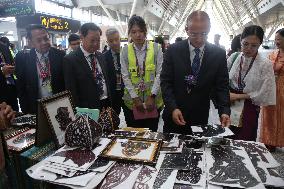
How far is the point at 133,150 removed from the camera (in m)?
1.58

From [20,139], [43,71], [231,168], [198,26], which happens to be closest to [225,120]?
[231,168]

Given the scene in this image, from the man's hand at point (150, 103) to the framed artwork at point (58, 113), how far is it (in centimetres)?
101

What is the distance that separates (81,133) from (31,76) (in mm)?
1463

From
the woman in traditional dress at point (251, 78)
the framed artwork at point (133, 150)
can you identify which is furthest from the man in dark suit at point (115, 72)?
the framed artwork at point (133, 150)

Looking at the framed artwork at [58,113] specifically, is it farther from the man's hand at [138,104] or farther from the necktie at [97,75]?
the man's hand at [138,104]

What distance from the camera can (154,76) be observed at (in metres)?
2.85

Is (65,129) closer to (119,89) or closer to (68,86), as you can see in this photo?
(68,86)

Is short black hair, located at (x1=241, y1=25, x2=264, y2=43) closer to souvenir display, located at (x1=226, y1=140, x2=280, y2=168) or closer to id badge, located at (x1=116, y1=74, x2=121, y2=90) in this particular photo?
souvenir display, located at (x1=226, y1=140, x2=280, y2=168)

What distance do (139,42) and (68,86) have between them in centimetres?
89

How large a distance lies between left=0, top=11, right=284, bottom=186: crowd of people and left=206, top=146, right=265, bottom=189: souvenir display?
41cm

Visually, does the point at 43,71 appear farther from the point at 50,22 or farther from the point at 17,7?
the point at 50,22

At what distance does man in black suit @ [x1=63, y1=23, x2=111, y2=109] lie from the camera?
2.44 meters

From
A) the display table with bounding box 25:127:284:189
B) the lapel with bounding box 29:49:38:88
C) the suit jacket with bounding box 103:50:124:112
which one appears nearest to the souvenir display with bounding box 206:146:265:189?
the display table with bounding box 25:127:284:189

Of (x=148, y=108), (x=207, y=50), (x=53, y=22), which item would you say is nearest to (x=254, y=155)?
(x=207, y=50)
